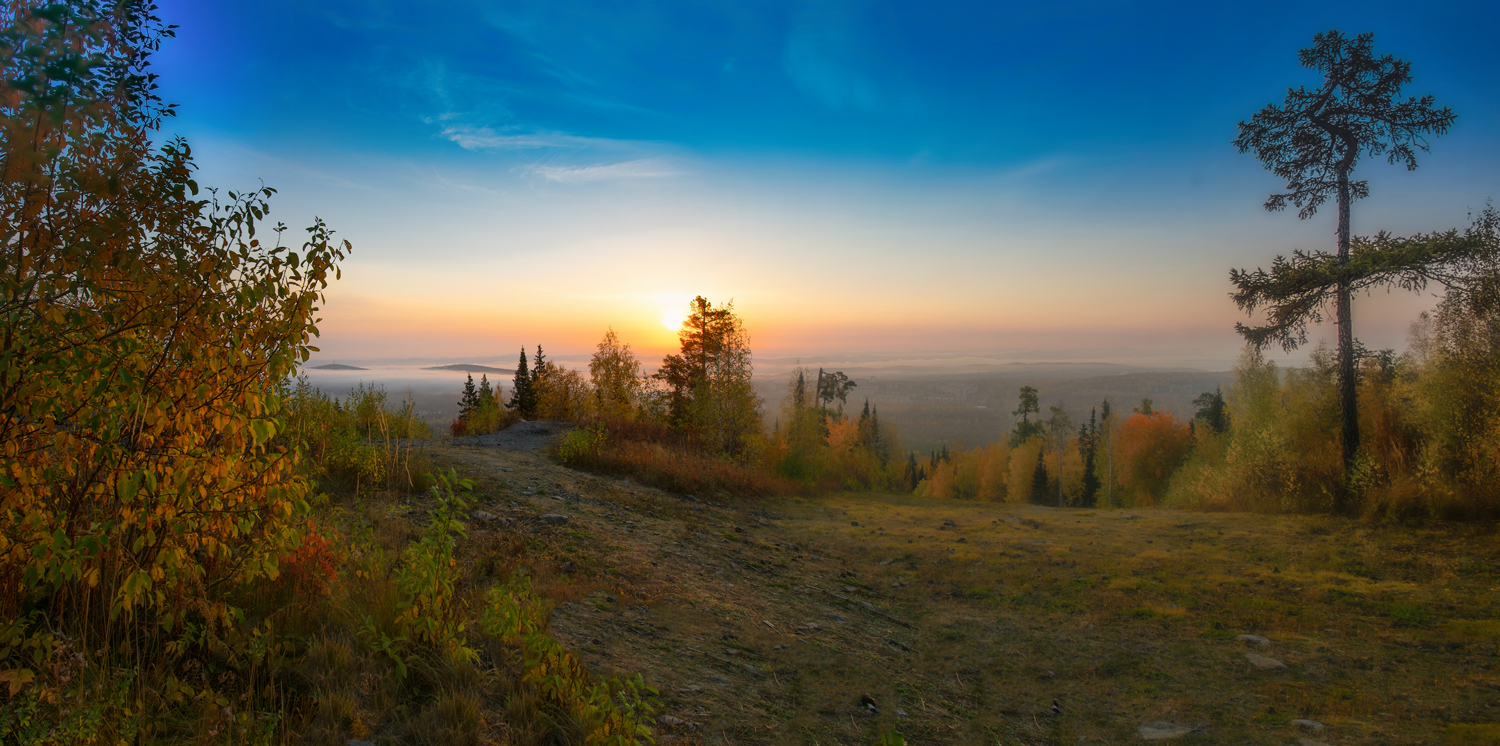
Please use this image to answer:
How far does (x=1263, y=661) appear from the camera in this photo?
6.72m

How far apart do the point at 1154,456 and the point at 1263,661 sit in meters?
43.3

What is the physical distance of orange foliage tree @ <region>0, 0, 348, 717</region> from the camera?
8.38 ft

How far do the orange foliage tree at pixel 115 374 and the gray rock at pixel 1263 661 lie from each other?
9450 mm

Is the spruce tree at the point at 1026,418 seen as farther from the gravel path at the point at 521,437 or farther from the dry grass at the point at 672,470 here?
the gravel path at the point at 521,437

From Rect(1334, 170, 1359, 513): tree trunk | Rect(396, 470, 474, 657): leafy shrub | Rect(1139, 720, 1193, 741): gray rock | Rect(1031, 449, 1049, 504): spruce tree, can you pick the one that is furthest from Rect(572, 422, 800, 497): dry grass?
Rect(1031, 449, 1049, 504): spruce tree

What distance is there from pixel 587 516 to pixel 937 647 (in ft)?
18.8

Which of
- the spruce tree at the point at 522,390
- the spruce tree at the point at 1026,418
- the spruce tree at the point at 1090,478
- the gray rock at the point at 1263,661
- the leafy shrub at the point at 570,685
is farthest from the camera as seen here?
Result: the spruce tree at the point at 1026,418

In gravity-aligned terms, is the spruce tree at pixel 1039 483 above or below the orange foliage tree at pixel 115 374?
below

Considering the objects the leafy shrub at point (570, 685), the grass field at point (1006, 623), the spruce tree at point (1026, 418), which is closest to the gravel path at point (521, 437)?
the grass field at point (1006, 623)

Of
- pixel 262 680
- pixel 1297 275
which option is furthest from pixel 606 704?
pixel 1297 275

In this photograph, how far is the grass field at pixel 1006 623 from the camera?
17.0ft

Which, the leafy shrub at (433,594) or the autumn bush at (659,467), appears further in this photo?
the autumn bush at (659,467)

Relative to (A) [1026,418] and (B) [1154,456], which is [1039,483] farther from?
(B) [1154,456]

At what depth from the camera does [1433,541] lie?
36.6 feet
